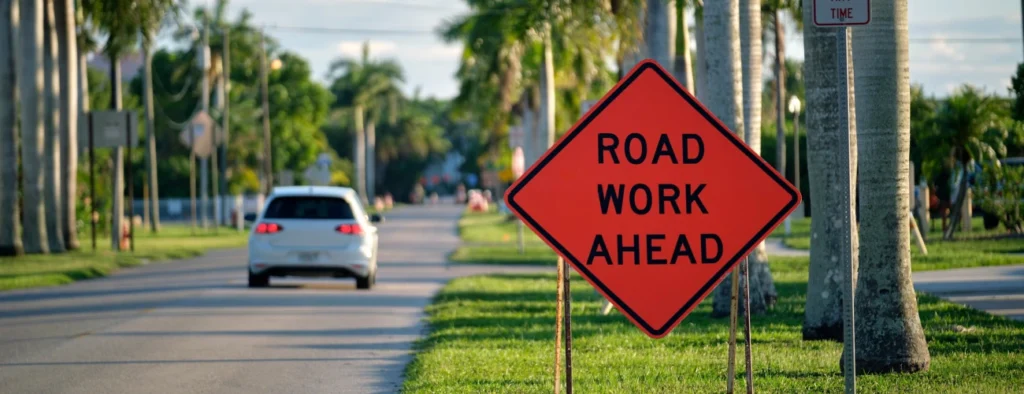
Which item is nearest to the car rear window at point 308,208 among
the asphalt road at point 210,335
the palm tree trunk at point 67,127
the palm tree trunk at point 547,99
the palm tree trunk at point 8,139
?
the asphalt road at point 210,335

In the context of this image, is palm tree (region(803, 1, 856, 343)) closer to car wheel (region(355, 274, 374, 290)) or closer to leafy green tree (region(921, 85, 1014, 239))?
car wheel (region(355, 274, 374, 290))

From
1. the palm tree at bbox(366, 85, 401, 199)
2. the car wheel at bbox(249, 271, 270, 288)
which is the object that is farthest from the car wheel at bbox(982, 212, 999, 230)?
the palm tree at bbox(366, 85, 401, 199)

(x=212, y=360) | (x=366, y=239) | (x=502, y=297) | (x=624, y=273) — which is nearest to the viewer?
(x=624, y=273)

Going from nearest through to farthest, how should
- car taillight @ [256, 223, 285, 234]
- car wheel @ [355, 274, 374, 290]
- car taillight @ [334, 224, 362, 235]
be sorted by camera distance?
car taillight @ [256, 223, 285, 234]
car taillight @ [334, 224, 362, 235]
car wheel @ [355, 274, 374, 290]

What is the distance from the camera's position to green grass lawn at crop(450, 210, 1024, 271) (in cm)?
2581

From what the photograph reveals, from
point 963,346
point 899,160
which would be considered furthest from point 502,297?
point 899,160

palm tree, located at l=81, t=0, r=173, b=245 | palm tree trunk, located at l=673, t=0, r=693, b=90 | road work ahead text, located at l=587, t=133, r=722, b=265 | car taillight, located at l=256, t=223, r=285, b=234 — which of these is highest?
palm tree, located at l=81, t=0, r=173, b=245

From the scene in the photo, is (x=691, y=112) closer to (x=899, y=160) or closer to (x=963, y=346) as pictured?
(x=899, y=160)

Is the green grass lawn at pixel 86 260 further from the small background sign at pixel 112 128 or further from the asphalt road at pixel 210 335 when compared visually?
the small background sign at pixel 112 128

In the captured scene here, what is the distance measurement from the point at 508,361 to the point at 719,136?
4929mm

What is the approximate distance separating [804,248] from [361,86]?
293 ft

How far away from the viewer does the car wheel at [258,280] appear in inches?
958

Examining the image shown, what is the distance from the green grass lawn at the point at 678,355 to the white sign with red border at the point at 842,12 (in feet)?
10.6

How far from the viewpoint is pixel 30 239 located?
116ft
